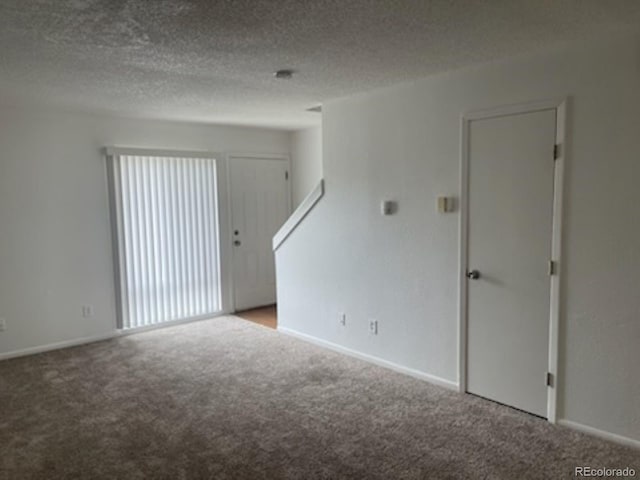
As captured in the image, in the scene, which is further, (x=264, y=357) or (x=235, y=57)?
(x=264, y=357)

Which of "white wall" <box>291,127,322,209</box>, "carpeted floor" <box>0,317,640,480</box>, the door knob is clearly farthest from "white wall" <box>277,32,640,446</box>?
"white wall" <box>291,127,322,209</box>

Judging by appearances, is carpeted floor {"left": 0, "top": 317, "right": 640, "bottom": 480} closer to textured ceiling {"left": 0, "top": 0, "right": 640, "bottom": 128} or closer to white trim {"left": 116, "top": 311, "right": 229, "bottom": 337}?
white trim {"left": 116, "top": 311, "right": 229, "bottom": 337}

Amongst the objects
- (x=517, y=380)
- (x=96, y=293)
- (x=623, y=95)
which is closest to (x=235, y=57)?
(x=623, y=95)

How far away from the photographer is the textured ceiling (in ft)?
6.98

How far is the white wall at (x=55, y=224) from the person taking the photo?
4348 millimetres

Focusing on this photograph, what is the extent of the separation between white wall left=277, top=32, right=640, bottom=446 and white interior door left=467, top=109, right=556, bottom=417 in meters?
0.13

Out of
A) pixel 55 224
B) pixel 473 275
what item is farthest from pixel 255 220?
pixel 473 275

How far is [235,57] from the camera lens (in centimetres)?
286

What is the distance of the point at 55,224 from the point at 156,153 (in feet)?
4.14

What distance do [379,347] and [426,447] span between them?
1.37m

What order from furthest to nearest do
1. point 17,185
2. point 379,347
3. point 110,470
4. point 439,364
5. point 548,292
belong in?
point 17,185
point 379,347
point 439,364
point 548,292
point 110,470

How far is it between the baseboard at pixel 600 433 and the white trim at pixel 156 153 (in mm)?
4467

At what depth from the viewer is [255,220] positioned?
245 inches

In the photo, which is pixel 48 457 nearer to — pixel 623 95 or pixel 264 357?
pixel 264 357
